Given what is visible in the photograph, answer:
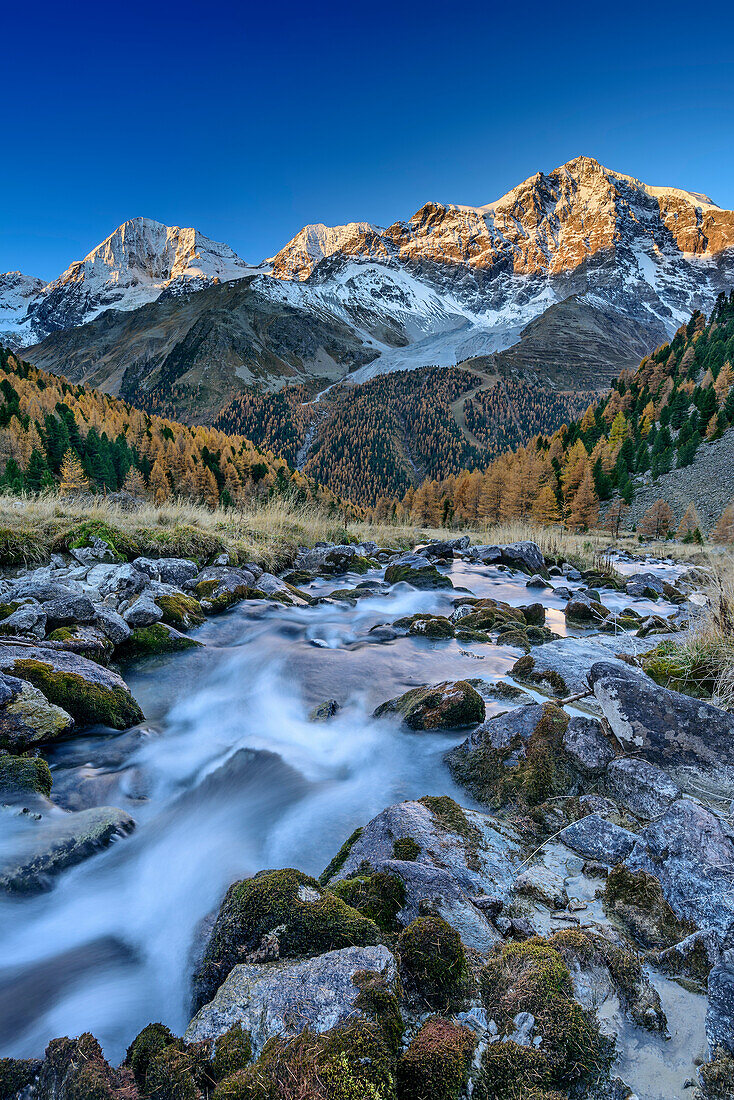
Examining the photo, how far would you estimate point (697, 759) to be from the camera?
383cm

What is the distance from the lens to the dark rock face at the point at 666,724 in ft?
12.6

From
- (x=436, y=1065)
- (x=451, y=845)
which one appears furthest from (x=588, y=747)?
(x=436, y=1065)

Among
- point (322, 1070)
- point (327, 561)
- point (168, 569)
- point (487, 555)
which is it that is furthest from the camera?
point (487, 555)

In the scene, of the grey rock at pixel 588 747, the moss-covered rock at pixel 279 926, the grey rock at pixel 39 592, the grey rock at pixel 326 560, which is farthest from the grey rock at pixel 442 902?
the grey rock at pixel 326 560

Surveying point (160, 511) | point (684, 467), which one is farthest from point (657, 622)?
point (684, 467)

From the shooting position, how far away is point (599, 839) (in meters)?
3.32

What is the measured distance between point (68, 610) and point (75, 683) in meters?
2.01

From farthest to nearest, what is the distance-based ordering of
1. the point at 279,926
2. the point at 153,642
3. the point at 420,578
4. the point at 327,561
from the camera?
the point at 327,561
the point at 420,578
the point at 153,642
the point at 279,926

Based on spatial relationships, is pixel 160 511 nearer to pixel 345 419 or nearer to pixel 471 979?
pixel 471 979

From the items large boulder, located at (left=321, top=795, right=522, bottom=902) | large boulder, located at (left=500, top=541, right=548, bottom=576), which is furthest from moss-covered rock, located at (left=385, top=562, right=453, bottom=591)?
large boulder, located at (left=321, top=795, right=522, bottom=902)

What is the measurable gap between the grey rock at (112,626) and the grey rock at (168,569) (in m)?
3.05

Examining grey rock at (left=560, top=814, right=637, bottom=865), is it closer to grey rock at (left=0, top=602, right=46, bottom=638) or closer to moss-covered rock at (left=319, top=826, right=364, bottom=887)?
moss-covered rock at (left=319, top=826, right=364, bottom=887)

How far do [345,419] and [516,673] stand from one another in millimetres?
146603

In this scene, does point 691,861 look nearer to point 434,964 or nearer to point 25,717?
point 434,964
